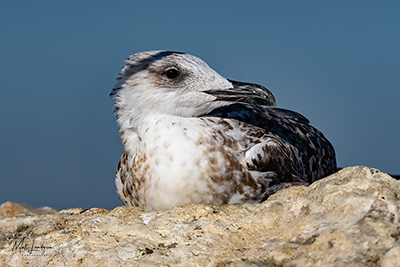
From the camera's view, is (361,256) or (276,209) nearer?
(361,256)

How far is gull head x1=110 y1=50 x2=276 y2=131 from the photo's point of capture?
4672 millimetres

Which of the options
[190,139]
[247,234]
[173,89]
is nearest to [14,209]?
[173,89]

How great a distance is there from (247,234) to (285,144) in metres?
2.27

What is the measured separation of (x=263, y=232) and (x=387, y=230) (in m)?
0.90

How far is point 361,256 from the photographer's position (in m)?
2.41

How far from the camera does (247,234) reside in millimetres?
3143

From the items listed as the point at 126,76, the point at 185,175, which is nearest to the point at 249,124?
the point at 185,175

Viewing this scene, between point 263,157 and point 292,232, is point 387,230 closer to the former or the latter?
point 292,232

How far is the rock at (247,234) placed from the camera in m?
2.53
